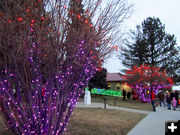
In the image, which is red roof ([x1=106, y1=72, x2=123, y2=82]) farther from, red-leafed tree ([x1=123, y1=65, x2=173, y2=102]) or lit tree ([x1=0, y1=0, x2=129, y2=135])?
lit tree ([x1=0, y1=0, x2=129, y2=135])

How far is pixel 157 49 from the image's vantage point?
30.6 metres

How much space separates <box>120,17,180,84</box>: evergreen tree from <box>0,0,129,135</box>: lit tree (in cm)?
2788

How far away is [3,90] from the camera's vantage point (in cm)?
404

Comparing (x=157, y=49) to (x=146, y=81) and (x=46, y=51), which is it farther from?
(x=46, y=51)

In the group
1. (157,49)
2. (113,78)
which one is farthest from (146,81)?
(113,78)

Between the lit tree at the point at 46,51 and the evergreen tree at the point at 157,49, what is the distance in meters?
27.9

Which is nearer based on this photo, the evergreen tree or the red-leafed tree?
the red-leafed tree

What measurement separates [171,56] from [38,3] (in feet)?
102

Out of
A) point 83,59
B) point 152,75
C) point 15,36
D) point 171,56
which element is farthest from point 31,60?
point 171,56

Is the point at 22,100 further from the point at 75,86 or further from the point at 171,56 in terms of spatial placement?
the point at 171,56

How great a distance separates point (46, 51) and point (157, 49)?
98.9 feet

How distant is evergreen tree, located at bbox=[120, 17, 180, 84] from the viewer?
30484mm

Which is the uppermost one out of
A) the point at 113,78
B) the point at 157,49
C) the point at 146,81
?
the point at 157,49

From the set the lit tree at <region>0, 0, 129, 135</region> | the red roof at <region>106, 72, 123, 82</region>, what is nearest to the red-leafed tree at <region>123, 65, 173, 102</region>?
the lit tree at <region>0, 0, 129, 135</region>
